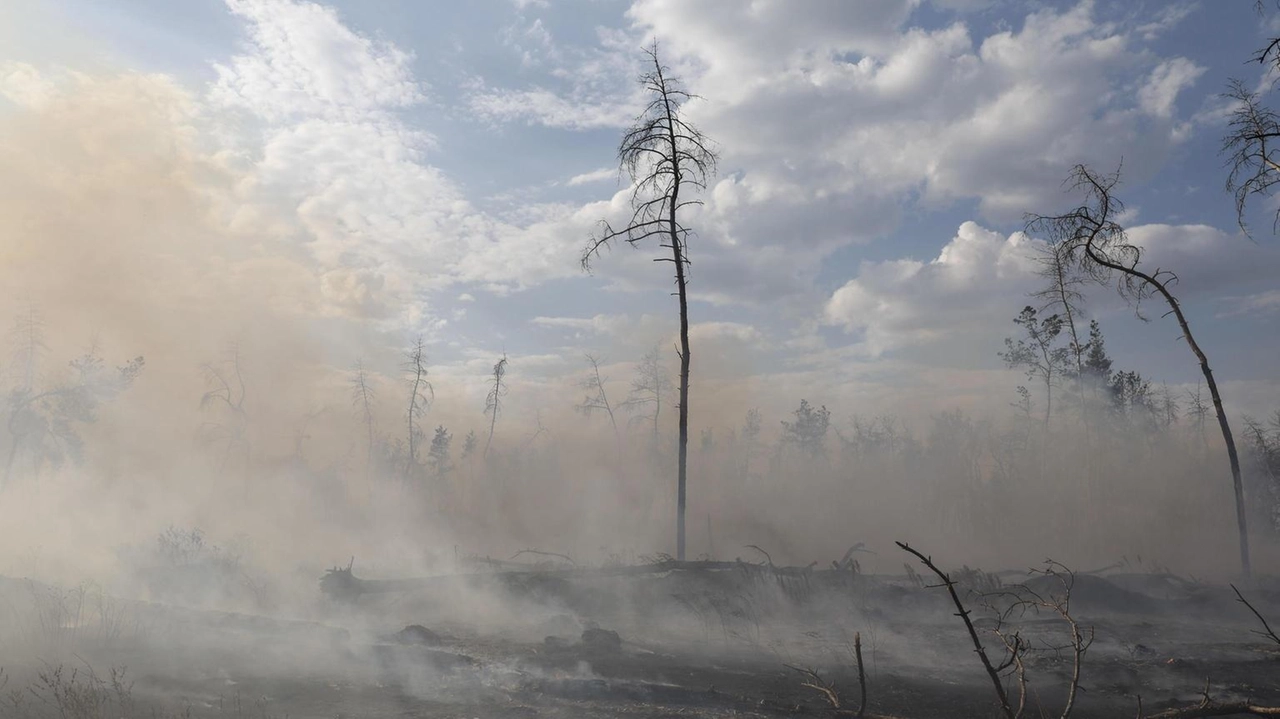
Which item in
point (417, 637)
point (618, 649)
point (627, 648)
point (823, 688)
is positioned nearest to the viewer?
point (823, 688)

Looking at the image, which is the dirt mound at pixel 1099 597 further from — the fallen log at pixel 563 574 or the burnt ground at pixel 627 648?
the fallen log at pixel 563 574

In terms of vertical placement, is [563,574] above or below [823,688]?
below

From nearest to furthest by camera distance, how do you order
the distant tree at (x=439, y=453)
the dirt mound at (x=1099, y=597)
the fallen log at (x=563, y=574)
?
the fallen log at (x=563, y=574) → the dirt mound at (x=1099, y=597) → the distant tree at (x=439, y=453)

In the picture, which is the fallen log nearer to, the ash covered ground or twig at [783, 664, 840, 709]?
the ash covered ground

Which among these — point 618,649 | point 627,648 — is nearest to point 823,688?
point 618,649

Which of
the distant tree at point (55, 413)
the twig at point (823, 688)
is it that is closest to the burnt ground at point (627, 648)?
the twig at point (823, 688)

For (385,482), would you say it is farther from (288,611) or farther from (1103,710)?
(1103,710)

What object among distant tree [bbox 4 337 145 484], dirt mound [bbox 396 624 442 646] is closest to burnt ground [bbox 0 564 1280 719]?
dirt mound [bbox 396 624 442 646]

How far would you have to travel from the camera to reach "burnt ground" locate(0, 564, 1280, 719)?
980cm

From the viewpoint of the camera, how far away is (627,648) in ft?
41.9

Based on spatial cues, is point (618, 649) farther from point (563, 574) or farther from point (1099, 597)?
point (1099, 597)

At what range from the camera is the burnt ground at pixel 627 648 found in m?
9.80

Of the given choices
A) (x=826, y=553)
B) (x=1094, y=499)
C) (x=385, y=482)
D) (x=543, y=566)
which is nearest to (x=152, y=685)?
(x=543, y=566)

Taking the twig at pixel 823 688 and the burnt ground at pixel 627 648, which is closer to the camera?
the twig at pixel 823 688
